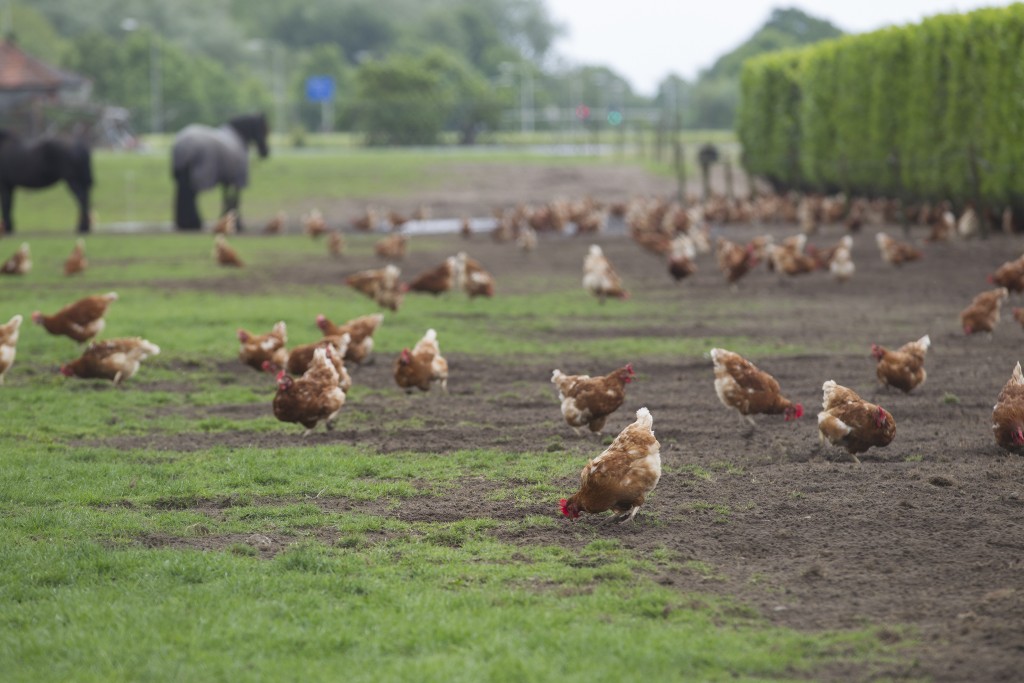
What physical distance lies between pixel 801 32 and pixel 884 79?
72660 mm

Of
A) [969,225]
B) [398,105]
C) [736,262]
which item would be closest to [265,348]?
[736,262]

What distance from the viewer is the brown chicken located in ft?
35.3

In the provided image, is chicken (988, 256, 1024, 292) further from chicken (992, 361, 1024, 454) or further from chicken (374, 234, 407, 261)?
chicken (374, 234, 407, 261)

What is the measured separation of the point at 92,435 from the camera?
11.5 metres

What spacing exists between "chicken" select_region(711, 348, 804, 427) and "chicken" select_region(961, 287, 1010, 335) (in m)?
5.21

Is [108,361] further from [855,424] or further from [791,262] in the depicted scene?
[791,262]

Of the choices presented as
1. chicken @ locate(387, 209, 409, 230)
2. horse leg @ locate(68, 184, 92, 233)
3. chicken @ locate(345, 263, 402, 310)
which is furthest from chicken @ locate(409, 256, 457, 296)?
horse leg @ locate(68, 184, 92, 233)

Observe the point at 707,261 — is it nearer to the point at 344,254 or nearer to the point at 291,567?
the point at 344,254

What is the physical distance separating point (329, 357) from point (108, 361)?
300 centimetres

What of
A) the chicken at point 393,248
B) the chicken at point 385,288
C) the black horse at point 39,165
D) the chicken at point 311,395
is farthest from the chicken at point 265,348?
the black horse at point 39,165

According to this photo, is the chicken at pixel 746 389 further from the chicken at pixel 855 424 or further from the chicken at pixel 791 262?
the chicken at pixel 791 262

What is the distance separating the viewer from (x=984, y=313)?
15617mm

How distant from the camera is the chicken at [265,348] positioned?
13.9m

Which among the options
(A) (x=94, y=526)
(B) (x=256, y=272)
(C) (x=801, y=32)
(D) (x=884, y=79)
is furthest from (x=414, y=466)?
(C) (x=801, y=32)
